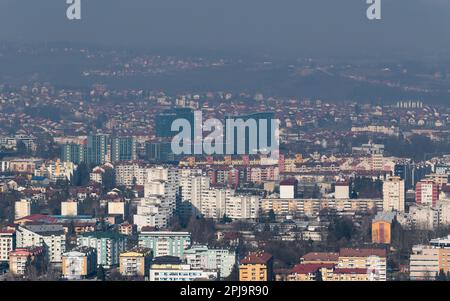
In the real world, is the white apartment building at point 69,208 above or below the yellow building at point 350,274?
below

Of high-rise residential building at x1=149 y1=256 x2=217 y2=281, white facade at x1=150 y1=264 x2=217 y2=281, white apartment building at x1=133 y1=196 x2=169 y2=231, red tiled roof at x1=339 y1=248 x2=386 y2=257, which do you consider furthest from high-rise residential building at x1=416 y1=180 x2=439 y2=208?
white facade at x1=150 y1=264 x2=217 y2=281

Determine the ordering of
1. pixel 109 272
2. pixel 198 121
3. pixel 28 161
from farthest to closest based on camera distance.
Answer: pixel 198 121 → pixel 28 161 → pixel 109 272

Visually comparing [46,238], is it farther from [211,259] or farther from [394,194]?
[394,194]

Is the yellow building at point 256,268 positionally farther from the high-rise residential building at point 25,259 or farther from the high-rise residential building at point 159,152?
the high-rise residential building at point 159,152

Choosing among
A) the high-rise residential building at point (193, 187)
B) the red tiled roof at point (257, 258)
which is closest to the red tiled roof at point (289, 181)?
the high-rise residential building at point (193, 187)

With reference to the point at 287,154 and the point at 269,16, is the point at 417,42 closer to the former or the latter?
the point at 269,16

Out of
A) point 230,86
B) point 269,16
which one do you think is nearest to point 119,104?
point 230,86
